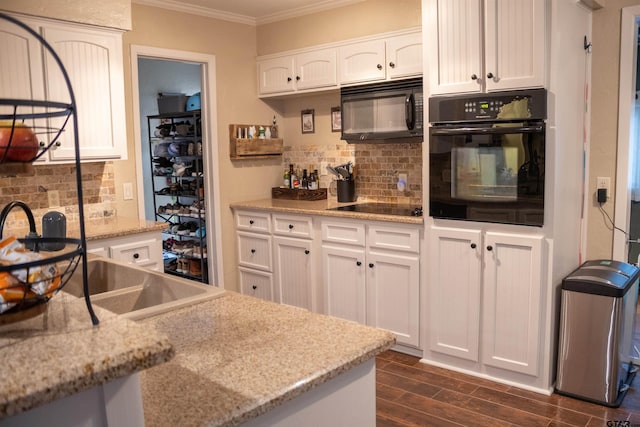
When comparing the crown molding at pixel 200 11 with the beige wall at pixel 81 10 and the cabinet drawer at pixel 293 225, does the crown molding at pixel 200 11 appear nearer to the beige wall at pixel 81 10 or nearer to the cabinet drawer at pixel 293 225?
the beige wall at pixel 81 10

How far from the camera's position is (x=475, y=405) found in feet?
9.54

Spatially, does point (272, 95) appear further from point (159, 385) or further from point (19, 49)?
point (159, 385)

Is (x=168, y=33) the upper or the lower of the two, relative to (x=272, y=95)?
upper

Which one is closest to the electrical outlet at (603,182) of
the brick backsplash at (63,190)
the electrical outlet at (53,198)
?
the brick backsplash at (63,190)

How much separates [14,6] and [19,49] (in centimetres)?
23

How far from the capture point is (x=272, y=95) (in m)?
4.66

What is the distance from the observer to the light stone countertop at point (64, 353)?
0.66 meters

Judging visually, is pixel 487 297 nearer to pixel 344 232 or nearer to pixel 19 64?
pixel 344 232

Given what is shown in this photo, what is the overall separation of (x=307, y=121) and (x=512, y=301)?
2.46 metres

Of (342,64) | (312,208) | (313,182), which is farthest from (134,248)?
(342,64)

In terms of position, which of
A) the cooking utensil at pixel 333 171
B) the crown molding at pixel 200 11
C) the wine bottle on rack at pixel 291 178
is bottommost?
the wine bottle on rack at pixel 291 178

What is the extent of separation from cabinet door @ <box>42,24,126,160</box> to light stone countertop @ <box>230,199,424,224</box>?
1.19m

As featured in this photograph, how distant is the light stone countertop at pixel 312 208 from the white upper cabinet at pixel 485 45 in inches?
32.6

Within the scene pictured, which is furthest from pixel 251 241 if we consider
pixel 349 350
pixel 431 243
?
pixel 349 350
